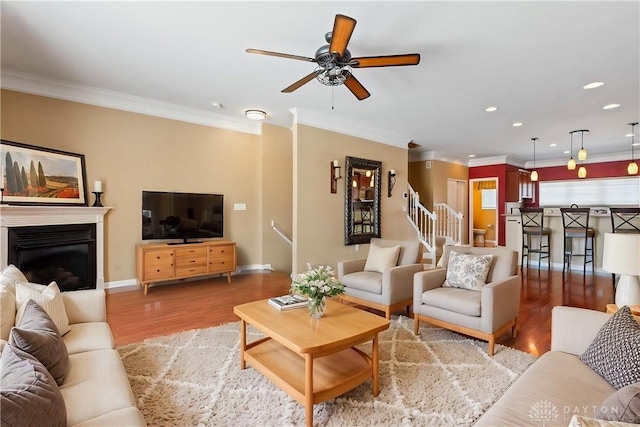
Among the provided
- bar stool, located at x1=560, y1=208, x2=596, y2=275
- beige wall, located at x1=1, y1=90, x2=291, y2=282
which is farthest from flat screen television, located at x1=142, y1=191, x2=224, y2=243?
bar stool, located at x1=560, y1=208, x2=596, y2=275

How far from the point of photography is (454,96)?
167 inches

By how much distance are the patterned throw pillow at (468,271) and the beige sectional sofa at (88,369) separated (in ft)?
9.25

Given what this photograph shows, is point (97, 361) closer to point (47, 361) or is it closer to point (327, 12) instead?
point (47, 361)

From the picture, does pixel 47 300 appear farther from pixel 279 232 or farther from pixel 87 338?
pixel 279 232

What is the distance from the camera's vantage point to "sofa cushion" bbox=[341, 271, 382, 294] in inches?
137

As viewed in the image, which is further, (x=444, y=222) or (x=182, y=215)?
(x=444, y=222)

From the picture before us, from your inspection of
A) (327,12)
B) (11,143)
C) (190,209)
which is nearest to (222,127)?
(190,209)

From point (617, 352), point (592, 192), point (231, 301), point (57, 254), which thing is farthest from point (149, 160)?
point (592, 192)

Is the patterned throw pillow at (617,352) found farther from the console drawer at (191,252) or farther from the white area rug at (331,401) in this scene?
the console drawer at (191,252)

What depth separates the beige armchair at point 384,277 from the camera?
11.1ft

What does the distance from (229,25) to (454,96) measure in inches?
118

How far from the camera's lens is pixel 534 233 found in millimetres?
6281

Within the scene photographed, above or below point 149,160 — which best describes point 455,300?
below

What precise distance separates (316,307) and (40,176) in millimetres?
3921
